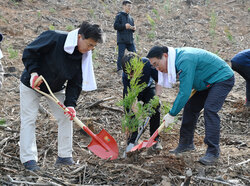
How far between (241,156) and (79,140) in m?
2.46

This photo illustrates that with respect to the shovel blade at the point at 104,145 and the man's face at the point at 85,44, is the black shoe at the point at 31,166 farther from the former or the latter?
the man's face at the point at 85,44

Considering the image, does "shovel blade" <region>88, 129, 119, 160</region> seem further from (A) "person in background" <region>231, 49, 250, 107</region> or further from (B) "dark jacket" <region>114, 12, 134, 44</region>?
(B) "dark jacket" <region>114, 12, 134, 44</region>

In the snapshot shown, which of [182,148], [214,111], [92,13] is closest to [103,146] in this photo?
[182,148]

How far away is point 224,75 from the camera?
12.7 feet

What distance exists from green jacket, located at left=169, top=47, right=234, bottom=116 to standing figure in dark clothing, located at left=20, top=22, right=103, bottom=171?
3.45 ft

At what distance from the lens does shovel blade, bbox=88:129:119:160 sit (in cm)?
400

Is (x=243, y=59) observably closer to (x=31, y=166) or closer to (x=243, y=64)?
(x=243, y=64)

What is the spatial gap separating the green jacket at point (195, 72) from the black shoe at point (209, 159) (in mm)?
710

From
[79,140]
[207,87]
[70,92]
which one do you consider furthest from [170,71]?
[79,140]

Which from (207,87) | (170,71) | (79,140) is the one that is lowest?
(79,140)

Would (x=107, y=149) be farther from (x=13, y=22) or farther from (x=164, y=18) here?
(x=164, y=18)

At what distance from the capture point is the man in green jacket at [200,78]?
142 inches

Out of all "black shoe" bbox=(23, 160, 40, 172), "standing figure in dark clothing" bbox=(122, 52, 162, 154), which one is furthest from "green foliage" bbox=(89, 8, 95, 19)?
"black shoe" bbox=(23, 160, 40, 172)

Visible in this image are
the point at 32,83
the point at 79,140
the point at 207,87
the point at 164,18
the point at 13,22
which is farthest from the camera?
the point at 164,18
